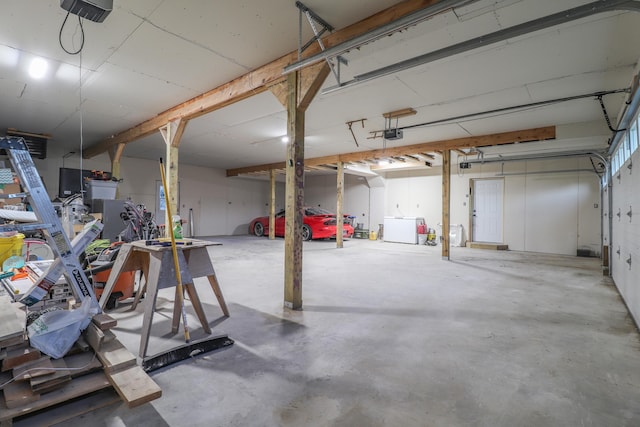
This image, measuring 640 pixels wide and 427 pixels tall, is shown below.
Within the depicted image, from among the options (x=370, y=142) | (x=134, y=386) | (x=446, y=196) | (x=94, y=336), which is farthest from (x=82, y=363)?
(x=446, y=196)

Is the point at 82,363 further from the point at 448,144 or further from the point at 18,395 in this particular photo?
the point at 448,144

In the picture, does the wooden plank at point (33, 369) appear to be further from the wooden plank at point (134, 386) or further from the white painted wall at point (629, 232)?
the white painted wall at point (629, 232)

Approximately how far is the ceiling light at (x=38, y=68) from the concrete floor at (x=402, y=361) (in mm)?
2876

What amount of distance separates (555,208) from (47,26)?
992 centimetres

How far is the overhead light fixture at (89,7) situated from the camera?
2037 millimetres

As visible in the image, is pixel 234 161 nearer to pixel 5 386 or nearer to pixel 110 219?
pixel 110 219

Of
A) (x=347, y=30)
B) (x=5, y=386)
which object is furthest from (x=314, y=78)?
(x=5, y=386)

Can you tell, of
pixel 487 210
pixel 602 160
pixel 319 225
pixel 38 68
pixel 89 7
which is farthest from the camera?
pixel 319 225

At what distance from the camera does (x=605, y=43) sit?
2684 mm

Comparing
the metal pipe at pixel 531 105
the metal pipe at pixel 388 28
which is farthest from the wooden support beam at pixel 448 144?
the metal pipe at pixel 388 28

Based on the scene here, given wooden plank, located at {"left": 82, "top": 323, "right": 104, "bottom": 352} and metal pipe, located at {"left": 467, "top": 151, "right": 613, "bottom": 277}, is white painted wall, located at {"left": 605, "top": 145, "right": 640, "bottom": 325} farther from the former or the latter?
wooden plank, located at {"left": 82, "top": 323, "right": 104, "bottom": 352}

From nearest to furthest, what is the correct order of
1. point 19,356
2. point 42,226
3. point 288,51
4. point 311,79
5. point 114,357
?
point 19,356 < point 114,357 < point 42,226 < point 311,79 < point 288,51

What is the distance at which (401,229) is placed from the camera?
9.51 metres

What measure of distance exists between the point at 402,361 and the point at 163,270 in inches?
71.3
